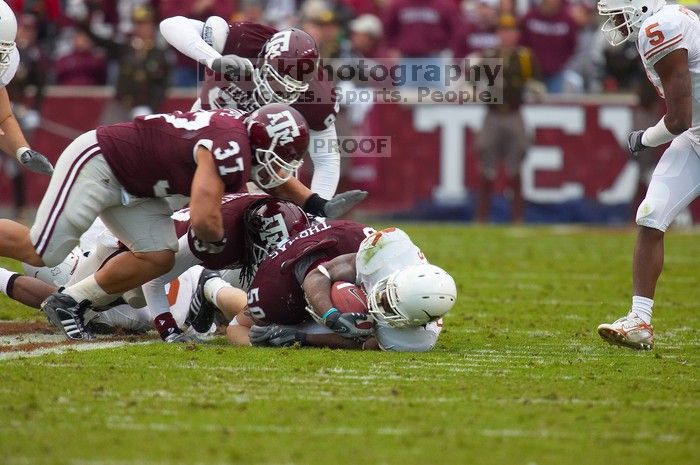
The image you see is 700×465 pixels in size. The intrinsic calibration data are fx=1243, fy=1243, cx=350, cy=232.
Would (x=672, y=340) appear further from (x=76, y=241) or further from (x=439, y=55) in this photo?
(x=439, y=55)

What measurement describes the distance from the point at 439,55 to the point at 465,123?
1009 millimetres

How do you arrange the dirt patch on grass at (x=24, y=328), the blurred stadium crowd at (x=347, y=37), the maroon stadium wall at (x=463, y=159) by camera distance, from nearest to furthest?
the dirt patch on grass at (x=24, y=328) → the blurred stadium crowd at (x=347, y=37) → the maroon stadium wall at (x=463, y=159)

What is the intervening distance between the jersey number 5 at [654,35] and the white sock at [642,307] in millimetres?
1126

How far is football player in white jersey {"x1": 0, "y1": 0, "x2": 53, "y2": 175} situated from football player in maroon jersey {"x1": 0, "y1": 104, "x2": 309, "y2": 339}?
52 centimetres

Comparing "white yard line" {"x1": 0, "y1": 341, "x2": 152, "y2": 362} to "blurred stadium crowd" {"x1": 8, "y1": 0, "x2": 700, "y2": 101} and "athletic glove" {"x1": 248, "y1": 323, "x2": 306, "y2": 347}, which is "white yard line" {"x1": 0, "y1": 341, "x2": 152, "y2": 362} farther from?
"blurred stadium crowd" {"x1": 8, "y1": 0, "x2": 700, "y2": 101}

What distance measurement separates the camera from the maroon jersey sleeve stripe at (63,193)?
527 cm

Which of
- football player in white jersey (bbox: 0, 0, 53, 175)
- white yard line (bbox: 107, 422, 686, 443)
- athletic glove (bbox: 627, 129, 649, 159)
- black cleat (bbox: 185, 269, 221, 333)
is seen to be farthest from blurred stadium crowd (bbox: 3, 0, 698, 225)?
white yard line (bbox: 107, 422, 686, 443)

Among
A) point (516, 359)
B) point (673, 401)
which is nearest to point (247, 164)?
point (516, 359)

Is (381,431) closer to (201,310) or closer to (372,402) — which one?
(372,402)

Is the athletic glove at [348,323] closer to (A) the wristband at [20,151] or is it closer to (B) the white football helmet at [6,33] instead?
(A) the wristband at [20,151]

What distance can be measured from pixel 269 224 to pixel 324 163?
1118 mm

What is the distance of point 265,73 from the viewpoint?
245 inches

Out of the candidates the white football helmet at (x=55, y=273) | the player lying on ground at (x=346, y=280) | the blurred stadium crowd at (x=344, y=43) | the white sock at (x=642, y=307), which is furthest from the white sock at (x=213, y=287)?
the blurred stadium crowd at (x=344, y=43)

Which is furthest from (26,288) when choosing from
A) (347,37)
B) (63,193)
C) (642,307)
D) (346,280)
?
(347,37)
